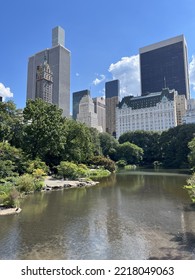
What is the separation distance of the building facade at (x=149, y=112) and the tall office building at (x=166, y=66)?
31206mm

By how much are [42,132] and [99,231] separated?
74.1ft

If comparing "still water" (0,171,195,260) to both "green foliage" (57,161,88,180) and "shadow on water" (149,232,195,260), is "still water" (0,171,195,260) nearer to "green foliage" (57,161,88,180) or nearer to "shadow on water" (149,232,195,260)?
"shadow on water" (149,232,195,260)

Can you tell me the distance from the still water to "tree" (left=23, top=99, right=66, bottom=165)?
15864 millimetres

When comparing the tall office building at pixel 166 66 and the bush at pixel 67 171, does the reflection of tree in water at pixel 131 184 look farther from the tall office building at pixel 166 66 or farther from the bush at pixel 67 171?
the tall office building at pixel 166 66

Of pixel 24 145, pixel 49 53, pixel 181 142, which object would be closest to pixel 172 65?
pixel 49 53

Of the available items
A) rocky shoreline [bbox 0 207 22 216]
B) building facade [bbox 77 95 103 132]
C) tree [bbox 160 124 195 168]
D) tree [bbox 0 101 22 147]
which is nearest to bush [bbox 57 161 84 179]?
tree [bbox 0 101 22 147]

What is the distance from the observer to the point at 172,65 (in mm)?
154875

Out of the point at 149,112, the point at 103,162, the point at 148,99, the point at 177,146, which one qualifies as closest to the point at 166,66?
the point at 148,99

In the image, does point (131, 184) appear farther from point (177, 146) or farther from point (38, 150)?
point (177, 146)

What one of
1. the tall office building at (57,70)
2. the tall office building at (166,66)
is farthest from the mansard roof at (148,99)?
the tall office building at (57,70)

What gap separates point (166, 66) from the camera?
513ft

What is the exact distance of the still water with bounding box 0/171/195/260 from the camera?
23.3 feet
